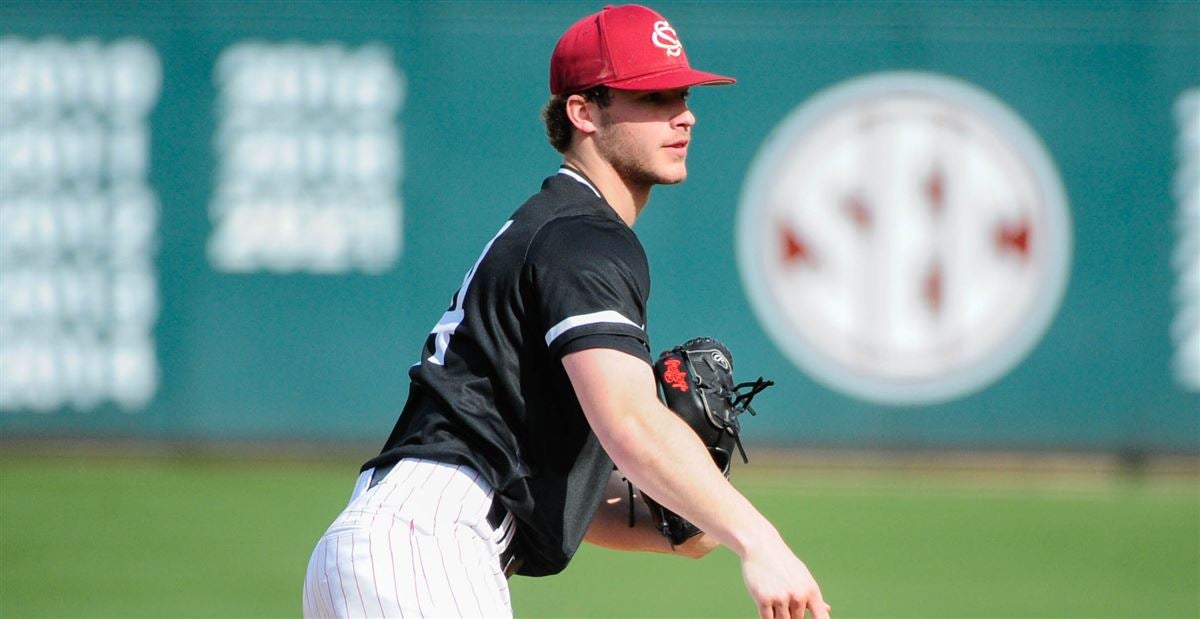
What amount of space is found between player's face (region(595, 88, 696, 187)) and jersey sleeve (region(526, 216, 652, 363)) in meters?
0.22

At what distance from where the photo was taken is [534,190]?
345 inches

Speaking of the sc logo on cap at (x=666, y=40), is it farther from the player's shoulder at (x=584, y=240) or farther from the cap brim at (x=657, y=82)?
the player's shoulder at (x=584, y=240)

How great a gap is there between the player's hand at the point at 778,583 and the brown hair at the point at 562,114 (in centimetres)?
93

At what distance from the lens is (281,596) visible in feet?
19.3

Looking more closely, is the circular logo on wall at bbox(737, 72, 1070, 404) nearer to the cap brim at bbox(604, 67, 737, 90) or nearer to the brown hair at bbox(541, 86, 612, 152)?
the brown hair at bbox(541, 86, 612, 152)

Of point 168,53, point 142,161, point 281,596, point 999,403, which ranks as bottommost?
point 281,596

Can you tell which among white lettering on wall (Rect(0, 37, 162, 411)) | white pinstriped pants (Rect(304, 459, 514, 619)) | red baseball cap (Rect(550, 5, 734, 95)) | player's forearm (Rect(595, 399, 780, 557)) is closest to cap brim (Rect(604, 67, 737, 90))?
red baseball cap (Rect(550, 5, 734, 95))

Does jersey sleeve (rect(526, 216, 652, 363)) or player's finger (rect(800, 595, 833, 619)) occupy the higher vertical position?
jersey sleeve (rect(526, 216, 652, 363))

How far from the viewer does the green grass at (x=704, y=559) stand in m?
5.86

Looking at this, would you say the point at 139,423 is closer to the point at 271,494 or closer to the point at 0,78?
the point at 271,494

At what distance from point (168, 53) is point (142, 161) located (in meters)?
0.67

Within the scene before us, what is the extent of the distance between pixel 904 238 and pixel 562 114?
5978mm

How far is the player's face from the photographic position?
2.73m

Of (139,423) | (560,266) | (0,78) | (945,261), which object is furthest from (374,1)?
(560,266)
